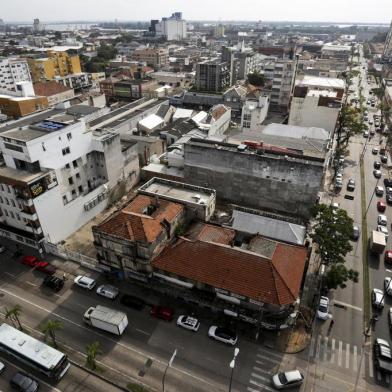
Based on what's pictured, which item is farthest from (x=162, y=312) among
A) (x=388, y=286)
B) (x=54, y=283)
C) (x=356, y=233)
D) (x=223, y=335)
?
(x=356, y=233)

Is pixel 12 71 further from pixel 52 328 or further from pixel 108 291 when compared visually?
pixel 52 328

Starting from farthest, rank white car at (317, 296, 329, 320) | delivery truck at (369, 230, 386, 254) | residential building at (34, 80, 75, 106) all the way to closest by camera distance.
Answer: residential building at (34, 80, 75, 106)
delivery truck at (369, 230, 386, 254)
white car at (317, 296, 329, 320)

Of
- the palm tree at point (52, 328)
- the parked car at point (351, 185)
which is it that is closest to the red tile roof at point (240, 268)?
the palm tree at point (52, 328)

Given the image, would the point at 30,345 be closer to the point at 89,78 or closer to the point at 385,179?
the point at 385,179

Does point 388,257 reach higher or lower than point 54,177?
lower

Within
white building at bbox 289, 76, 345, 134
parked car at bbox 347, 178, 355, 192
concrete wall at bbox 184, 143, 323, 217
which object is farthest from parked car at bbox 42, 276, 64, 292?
white building at bbox 289, 76, 345, 134

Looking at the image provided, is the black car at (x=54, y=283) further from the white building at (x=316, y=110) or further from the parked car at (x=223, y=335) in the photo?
the white building at (x=316, y=110)

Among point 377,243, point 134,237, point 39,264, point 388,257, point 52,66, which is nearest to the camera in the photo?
point 134,237

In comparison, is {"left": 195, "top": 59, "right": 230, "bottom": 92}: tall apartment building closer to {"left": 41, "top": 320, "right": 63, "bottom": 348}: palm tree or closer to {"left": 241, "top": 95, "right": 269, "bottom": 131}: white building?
{"left": 241, "top": 95, "right": 269, "bottom": 131}: white building
